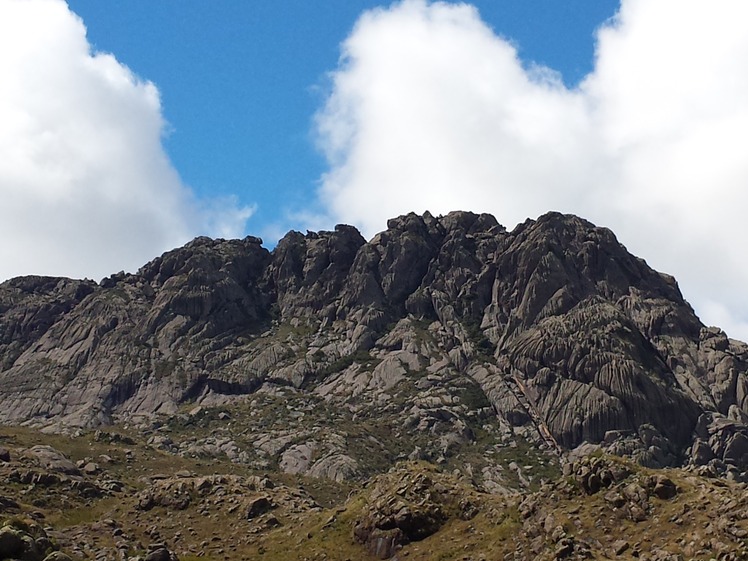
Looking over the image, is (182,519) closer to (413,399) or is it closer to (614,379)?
(413,399)

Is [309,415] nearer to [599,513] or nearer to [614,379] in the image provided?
[614,379]

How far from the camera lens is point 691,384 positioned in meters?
199

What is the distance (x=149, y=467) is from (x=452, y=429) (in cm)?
8542

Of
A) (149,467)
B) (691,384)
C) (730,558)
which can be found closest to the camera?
(730,558)

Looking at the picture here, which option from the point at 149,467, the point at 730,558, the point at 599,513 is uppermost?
the point at 149,467

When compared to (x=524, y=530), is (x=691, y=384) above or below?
above

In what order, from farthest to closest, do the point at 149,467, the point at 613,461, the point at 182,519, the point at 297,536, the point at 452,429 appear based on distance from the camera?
the point at 452,429, the point at 149,467, the point at 182,519, the point at 297,536, the point at 613,461

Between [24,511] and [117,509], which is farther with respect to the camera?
[117,509]

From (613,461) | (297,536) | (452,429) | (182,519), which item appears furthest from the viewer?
(452,429)

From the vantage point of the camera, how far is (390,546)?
66.9 meters

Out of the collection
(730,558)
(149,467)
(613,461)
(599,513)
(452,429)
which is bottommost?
(730,558)

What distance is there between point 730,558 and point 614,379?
494ft

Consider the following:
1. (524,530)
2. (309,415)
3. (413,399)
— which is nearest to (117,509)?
(524,530)

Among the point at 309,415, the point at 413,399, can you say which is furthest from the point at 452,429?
the point at 309,415
